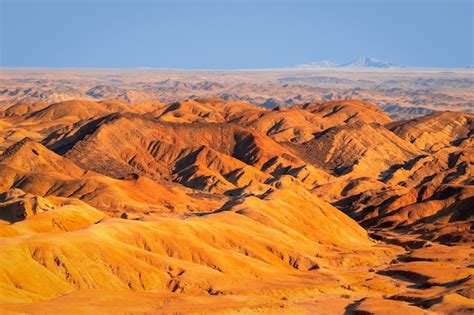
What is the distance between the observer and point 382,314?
80.6 m

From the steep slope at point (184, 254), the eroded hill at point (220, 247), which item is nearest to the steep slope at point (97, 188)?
the eroded hill at point (220, 247)

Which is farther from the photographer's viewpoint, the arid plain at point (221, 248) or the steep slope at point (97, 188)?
the steep slope at point (97, 188)

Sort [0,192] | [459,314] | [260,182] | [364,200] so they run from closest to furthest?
[459,314] < [0,192] < [364,200] < [260,182]

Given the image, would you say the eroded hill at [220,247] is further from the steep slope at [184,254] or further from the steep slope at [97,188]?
the steep slope at [97,188]

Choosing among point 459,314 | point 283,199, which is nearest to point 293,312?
point 459,314

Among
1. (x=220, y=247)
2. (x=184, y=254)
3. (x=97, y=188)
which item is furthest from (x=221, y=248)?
(x=97, y=188)

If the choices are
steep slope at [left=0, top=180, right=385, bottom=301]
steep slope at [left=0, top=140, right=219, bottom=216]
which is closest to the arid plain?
steep slope at [left=0, top=180, right=385, bottom=301]

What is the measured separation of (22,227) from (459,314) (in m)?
47.7

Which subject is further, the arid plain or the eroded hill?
the eroded hill

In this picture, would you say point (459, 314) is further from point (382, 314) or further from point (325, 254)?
point (325, 254)

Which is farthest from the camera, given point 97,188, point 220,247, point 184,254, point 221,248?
point 97,188

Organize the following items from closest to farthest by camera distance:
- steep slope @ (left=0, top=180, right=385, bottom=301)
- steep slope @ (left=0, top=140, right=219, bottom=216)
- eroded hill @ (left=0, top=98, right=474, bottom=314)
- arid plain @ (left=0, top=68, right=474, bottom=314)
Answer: arid plain @ (left=0, top=68, right=474, bottom=314), eroded hill @ (left=0, top=98, right=474, bottom=314), steep slope @ (left=0, top=180, right=385, bottom=301), steep slope @ (left=0, top=140, right=219, bottom=216)

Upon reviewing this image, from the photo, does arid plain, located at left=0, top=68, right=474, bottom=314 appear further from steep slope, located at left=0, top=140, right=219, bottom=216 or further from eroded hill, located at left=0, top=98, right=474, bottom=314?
steep slope, located at left=0, top=140, right=219, bottom=216

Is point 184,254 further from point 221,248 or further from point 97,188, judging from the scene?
point 97,188
